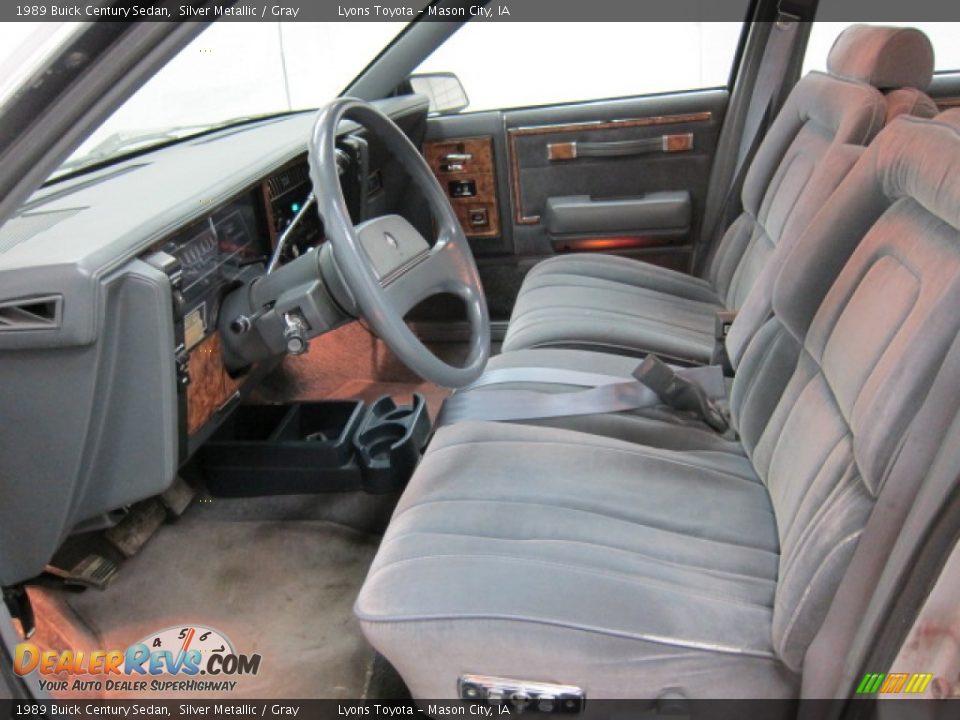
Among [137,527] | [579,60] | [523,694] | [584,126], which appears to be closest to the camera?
[523,694]

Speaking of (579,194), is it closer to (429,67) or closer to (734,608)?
(429,67)

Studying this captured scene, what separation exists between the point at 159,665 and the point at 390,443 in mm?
681

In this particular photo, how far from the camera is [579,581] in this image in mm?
1034

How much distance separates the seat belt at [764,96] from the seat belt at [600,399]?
874 mm

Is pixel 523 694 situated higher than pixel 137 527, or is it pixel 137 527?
pixel 523 694

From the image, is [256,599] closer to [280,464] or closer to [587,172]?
[280,464]

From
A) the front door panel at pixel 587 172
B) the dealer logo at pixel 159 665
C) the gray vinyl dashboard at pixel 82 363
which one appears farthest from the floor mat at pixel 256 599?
the front door panel at pixel 587 172

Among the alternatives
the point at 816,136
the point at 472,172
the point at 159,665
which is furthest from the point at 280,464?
the point at 816,136

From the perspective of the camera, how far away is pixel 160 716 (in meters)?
1.45

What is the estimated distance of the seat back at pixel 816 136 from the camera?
4.88 feet

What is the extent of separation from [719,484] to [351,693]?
75cm

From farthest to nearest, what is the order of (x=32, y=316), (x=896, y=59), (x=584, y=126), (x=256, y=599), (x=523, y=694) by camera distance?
(x=584, y=126) → (x=256, y=599) → (x=896, y=59) → (x=32, y=316) → (x=523, y=694)

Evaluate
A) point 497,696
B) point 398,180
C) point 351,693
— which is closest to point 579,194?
point 398,180

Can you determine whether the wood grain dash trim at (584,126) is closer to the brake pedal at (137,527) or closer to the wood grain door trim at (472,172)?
the wood grain door trim at (472,172)
